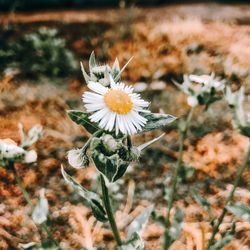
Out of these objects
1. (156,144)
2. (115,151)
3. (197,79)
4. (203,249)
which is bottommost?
(203,249)

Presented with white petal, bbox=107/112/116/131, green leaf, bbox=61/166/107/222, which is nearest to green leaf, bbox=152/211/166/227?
green leaf, bbox=61/166/107/222

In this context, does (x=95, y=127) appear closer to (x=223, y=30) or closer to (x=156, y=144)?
(x=156, y=144)

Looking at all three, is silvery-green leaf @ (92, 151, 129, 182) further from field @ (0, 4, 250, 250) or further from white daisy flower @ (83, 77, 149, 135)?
field @ (0, 4, 250, 250)

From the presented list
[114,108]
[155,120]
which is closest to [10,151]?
[114,108]

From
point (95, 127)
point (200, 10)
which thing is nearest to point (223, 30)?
point (200, 10)

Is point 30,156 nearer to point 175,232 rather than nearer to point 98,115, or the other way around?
point 98,115

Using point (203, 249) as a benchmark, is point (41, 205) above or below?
above

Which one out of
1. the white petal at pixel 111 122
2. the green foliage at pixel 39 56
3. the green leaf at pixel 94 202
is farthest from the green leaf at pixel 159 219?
the green foliage at pixel 39 56
